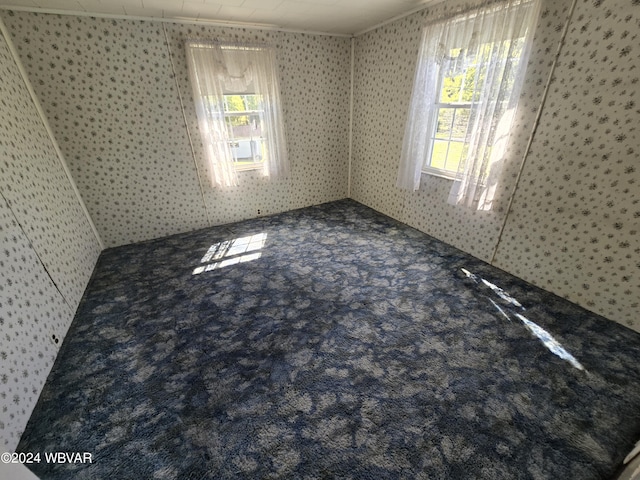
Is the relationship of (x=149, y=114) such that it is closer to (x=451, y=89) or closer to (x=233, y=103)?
(x=233, y=103)

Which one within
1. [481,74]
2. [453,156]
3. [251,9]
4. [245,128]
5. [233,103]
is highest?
[251,9]

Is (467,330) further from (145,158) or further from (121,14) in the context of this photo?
(121,14)

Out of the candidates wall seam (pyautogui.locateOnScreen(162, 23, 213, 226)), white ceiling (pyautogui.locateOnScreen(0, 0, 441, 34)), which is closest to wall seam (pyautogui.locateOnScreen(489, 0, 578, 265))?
white ceiling (pyautogui.locateOnScreen(0, 0, 441, 34))

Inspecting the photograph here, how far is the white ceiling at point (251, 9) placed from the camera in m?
2.40

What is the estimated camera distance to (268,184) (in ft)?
13.1

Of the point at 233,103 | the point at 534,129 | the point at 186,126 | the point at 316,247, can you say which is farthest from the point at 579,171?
the point at 186,126

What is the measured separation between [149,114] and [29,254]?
1.91 meters

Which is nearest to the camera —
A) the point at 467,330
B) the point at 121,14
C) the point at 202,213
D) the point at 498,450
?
the point at 498,450

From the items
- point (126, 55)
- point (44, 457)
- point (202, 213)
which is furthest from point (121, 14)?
point (44, 457)

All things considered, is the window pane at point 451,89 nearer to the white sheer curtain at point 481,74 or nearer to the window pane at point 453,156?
the white sheer curtain at point 481,74

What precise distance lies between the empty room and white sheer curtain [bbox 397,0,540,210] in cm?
2

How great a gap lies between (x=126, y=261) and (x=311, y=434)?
2750 mm

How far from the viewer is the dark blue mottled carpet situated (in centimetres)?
134

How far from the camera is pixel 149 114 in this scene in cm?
309
